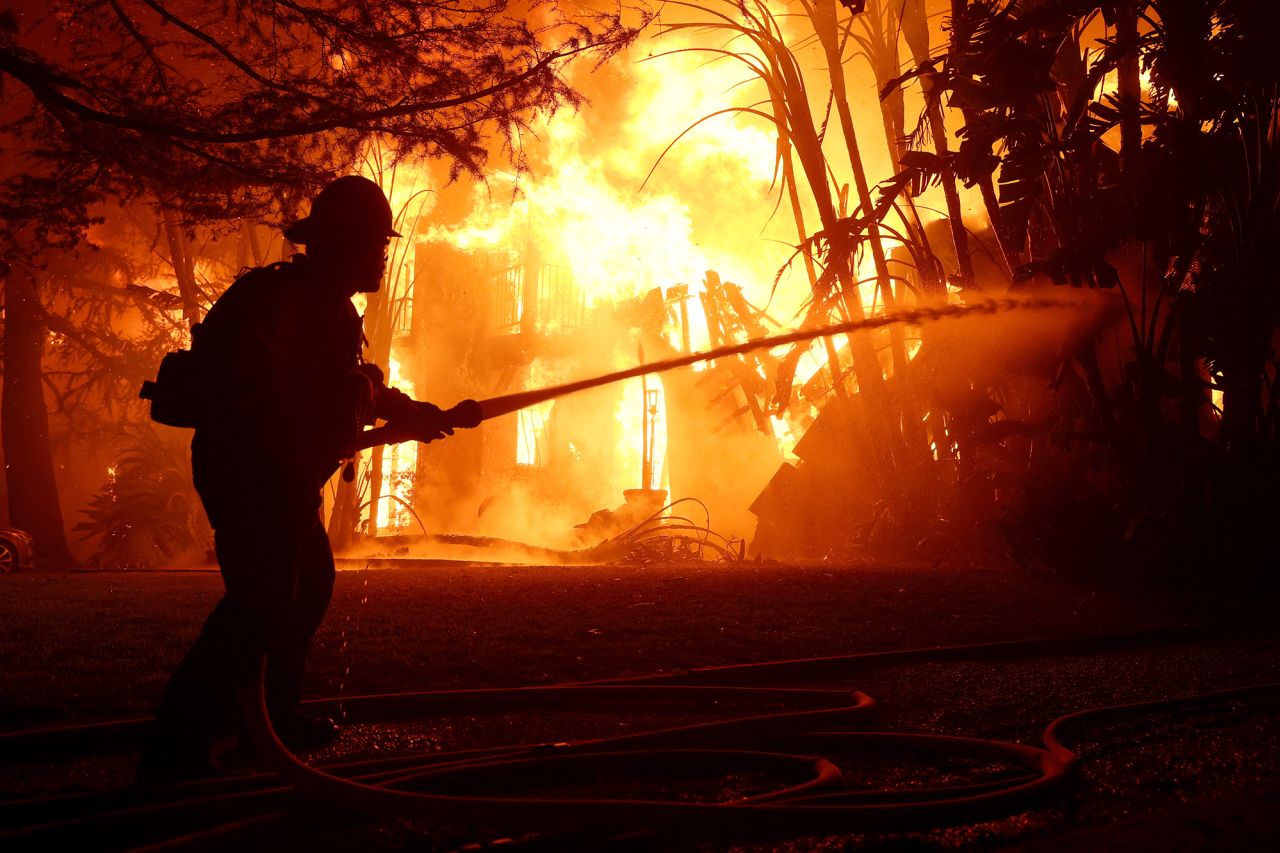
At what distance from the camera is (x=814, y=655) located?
15.1ft

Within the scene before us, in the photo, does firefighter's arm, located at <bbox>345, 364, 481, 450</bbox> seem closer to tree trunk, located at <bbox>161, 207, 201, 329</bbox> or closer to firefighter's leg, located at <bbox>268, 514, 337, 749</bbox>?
firefighter's leg, located at <bbox>268, 514, 337, 749</bbox>

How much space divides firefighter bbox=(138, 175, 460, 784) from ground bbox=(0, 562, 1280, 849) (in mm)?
438

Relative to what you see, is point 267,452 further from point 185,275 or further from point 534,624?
point 185,275

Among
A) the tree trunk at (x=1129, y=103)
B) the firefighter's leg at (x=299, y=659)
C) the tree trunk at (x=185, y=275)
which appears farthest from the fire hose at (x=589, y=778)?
the tree trunk at (x=185, y=275)

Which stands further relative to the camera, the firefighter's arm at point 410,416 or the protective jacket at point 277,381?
the firefighter's arm at point 410,416

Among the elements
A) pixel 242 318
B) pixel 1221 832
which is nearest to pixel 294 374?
pixel 242 318

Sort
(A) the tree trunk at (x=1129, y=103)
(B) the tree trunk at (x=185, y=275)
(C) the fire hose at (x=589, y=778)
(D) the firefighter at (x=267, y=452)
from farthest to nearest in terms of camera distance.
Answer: (B) the tree trunk at (x=185, y=275) → (A) the tree trunk at (x=1129, y=103) → (D) the firefighter at (x=267, y=452) → (C) the fire hose at (x=589, y=778)

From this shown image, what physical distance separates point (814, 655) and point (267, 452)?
312 cm

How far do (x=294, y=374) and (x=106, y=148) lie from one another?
13.6 feet

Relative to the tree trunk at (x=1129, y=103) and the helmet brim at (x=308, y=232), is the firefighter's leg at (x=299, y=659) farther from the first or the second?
the tree trunk at (x=1129, y=103)

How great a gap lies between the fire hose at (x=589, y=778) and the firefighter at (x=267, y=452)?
0.49ft

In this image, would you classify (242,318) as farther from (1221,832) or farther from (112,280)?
(112,280)

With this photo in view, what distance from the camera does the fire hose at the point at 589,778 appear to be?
6.45 ft

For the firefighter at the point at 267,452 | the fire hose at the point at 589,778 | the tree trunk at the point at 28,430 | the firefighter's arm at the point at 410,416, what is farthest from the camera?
the tree trunk at the point at 28,430
